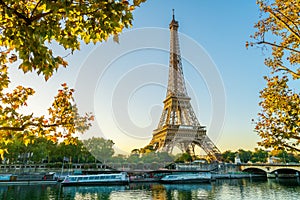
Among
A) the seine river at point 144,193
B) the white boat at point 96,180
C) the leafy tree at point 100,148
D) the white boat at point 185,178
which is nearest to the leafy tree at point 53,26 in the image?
the seine river at point 144,193

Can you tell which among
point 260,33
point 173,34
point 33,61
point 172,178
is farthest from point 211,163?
point 33,61

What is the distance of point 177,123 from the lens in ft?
164

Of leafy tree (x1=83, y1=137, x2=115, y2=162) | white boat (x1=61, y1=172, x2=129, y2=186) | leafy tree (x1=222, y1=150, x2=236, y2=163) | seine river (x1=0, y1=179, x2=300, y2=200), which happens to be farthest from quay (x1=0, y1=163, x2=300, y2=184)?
leafy tree (x1=222, y1=150, x2=236, y2=163)

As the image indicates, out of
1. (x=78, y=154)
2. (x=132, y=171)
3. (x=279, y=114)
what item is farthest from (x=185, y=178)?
(x=279, y=114)

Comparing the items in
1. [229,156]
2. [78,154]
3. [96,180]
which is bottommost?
[96,180]

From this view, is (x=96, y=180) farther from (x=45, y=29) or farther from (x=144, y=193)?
(x=45, y=29)

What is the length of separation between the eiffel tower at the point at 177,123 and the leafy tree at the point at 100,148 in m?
9.42

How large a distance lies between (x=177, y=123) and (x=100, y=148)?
17887 mm

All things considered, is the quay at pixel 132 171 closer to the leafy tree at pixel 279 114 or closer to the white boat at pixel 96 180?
the white boat at pixel 96 180

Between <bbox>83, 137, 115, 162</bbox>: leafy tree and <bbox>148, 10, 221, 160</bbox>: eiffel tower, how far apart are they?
9421 mm

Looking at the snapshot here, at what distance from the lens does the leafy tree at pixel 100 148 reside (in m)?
51.4

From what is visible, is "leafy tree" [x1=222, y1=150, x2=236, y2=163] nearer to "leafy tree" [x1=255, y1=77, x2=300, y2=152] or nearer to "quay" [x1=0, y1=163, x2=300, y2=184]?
"quay" [x1=0, y1=163, x2=300, y2=184]

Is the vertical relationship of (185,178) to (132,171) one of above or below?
below

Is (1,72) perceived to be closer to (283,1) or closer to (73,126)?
(73,126)
